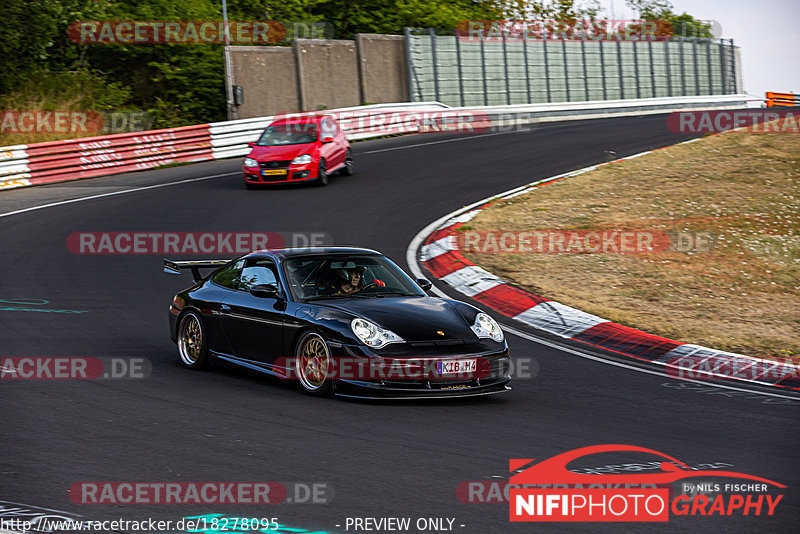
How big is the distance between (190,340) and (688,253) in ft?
26.7

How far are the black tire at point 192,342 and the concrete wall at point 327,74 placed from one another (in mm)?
24615

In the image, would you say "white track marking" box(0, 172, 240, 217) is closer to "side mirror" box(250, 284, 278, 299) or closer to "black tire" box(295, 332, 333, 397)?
"side mirror" box(250, 284, 278, 299)

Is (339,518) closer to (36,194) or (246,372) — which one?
(246,372)

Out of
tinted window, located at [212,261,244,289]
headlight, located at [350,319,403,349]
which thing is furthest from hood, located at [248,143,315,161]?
headlight, located at [350,319,403,349]

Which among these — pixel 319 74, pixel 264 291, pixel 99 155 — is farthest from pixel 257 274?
pixel 319 74

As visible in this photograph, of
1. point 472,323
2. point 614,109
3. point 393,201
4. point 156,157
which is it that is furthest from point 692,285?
point 614,109

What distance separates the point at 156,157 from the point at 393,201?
9.02 metres

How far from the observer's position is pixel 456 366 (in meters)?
7.82

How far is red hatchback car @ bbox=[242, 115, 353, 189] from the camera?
21.5 m

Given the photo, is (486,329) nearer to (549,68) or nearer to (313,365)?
(313,365)

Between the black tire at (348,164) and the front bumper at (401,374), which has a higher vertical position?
the black tire at (348,164)

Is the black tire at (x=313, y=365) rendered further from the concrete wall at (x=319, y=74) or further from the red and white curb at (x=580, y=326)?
the concrete wall at (x=319, y=74)

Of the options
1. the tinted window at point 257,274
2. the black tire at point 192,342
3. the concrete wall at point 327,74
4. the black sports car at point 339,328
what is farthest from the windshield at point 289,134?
the tinted window at point 257,274

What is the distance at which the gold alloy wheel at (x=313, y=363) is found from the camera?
7.99 metres
